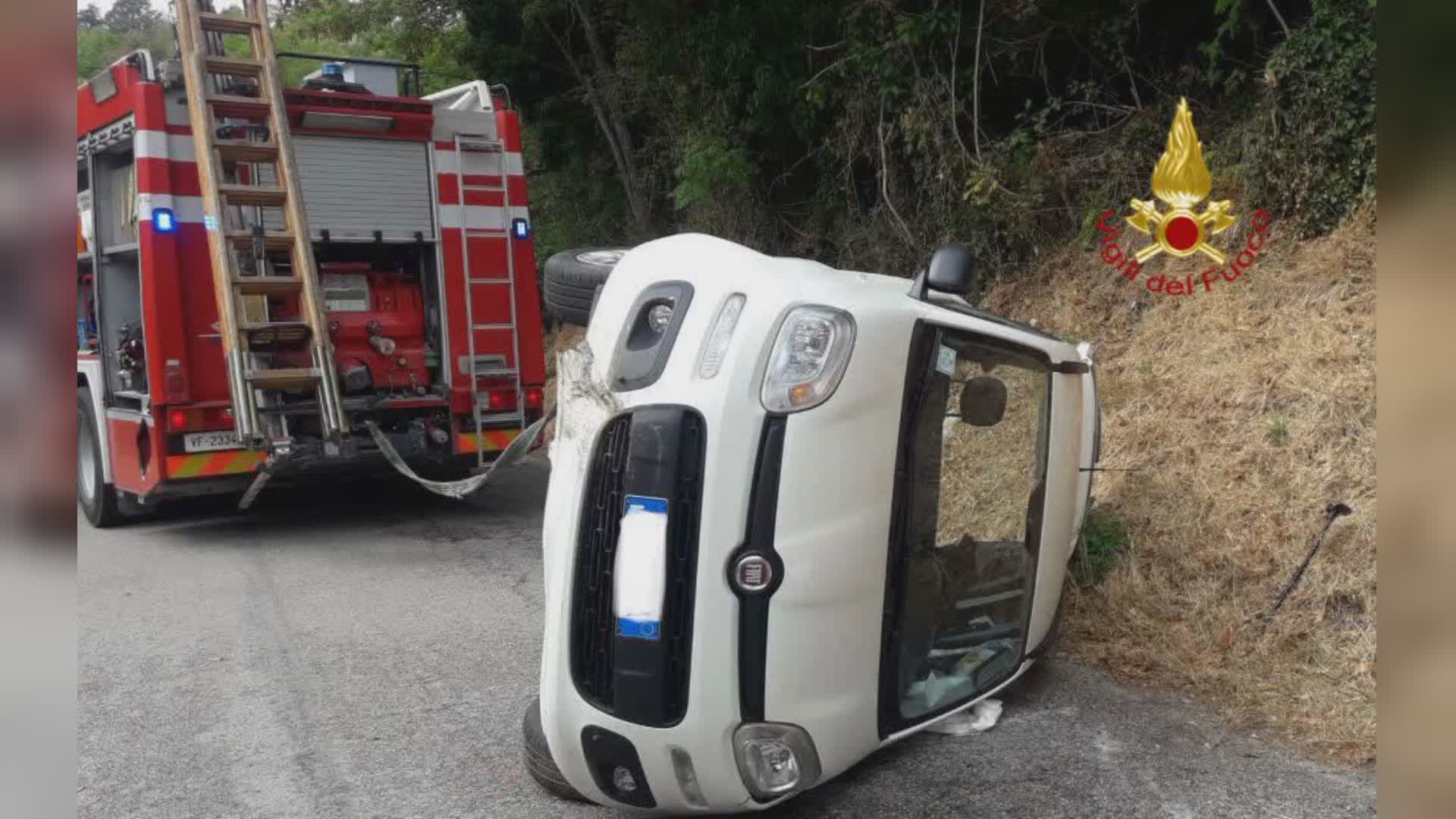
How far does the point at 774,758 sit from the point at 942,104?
24.8 feet

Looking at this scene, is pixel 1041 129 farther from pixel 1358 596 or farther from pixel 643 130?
pixel 643 130

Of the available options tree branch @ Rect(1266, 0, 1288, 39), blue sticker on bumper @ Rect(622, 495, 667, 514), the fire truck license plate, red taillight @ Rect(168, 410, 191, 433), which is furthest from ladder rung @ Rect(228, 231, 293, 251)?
tree branch @ Rect(1266, 0, 1288, 39)

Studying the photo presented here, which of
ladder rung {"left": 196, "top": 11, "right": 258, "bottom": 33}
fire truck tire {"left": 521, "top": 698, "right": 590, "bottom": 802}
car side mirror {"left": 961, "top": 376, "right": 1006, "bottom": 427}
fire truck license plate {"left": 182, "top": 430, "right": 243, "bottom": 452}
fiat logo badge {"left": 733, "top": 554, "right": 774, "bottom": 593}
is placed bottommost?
fire truck tire {"left": 521, "top": 698, "right": 590, "bottom": 802}

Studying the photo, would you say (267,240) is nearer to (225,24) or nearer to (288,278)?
(288,278)

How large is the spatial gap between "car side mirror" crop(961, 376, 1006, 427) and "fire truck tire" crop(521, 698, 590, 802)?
5.96ft

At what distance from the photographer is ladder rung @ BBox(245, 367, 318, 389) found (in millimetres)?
7023

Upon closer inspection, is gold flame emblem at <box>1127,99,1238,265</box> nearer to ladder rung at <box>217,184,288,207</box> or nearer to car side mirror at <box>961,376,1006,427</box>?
car side mirror at <box>961,376,1006,427</box>

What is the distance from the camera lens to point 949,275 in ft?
→ 11.9

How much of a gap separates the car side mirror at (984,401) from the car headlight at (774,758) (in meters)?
1.44

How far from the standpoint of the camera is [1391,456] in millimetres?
966

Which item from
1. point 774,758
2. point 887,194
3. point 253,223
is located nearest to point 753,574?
point 774,758

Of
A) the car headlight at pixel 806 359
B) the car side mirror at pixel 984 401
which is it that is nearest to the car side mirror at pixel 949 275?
the car side mirror at pixel 984 401

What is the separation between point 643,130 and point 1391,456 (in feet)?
49.4


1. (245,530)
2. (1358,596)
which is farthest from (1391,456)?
(245,530)
